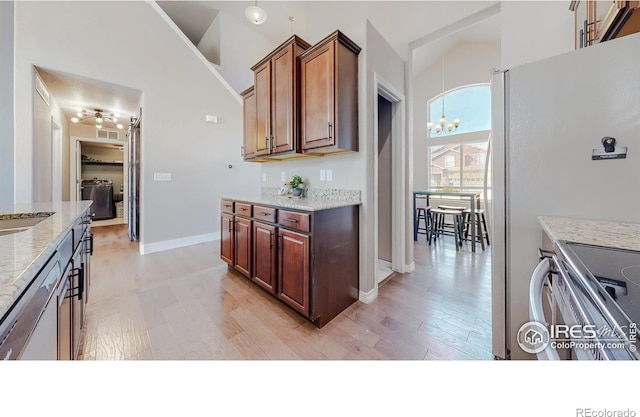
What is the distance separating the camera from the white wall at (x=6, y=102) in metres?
2.55

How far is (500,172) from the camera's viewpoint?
1285 mm

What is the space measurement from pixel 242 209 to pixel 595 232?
7.85ft

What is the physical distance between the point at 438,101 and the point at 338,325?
671cm

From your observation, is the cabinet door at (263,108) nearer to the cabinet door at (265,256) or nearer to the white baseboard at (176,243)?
the cabinet door at (265,256)

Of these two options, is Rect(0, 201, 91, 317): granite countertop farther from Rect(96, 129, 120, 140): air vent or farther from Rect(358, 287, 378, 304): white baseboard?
Rect(96, 129, 120, 140): air vent

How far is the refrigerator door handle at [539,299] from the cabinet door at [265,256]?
5.32ft

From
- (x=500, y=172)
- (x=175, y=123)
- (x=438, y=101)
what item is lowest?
(x=500, y=172)

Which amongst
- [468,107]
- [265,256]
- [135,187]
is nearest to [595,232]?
[265,256]

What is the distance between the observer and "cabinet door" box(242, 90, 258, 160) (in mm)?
2746

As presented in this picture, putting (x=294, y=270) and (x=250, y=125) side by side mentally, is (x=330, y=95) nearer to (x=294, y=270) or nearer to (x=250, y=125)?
(x=250, y=125)

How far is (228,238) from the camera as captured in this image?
2.66 m

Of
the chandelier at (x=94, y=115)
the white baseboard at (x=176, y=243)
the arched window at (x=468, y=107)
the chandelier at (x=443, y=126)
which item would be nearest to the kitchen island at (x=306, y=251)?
the white baseboard at (x=176, y=243)
